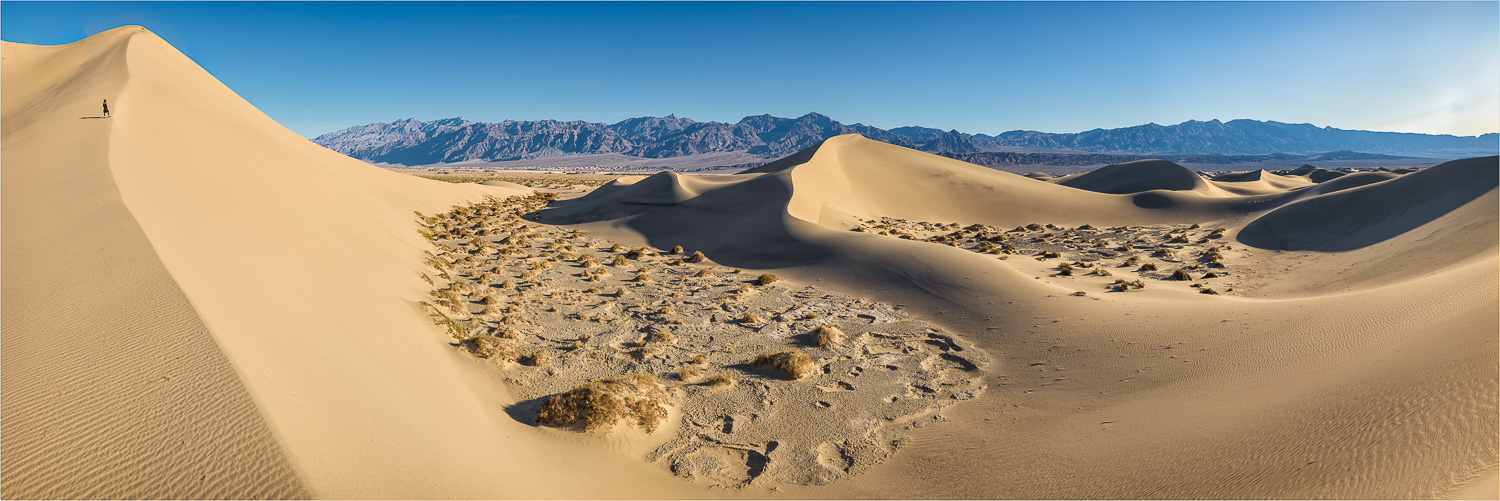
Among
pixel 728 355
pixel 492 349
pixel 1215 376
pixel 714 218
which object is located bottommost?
pixel 728 355

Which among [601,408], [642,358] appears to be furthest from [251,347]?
[642,358]

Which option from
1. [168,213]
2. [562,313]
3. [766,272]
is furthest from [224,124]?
[766,272]

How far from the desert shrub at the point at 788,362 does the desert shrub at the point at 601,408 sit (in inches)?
84.4

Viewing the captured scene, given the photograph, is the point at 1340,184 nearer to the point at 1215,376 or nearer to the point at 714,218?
the point at 714,218

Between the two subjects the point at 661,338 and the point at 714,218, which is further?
the point at 714,218

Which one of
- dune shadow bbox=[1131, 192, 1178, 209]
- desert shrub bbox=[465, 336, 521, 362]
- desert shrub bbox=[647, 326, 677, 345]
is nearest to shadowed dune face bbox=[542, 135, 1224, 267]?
dune shadow bbox=[1131, 192, 1178, 209]

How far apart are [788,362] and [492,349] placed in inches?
188

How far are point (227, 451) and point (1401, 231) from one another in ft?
102

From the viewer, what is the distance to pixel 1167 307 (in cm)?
1173

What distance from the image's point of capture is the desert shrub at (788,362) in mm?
9180

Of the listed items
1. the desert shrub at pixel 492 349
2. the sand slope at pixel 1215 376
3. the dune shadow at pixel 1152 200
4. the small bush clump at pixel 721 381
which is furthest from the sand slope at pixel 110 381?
the dune shadow at pixel 1152 200

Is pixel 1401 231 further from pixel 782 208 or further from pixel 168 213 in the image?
pixel 168 213

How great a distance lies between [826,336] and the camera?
10953mm

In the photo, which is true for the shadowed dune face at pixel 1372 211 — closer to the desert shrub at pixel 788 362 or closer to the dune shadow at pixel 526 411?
the desert shrub at pixel 788 362
